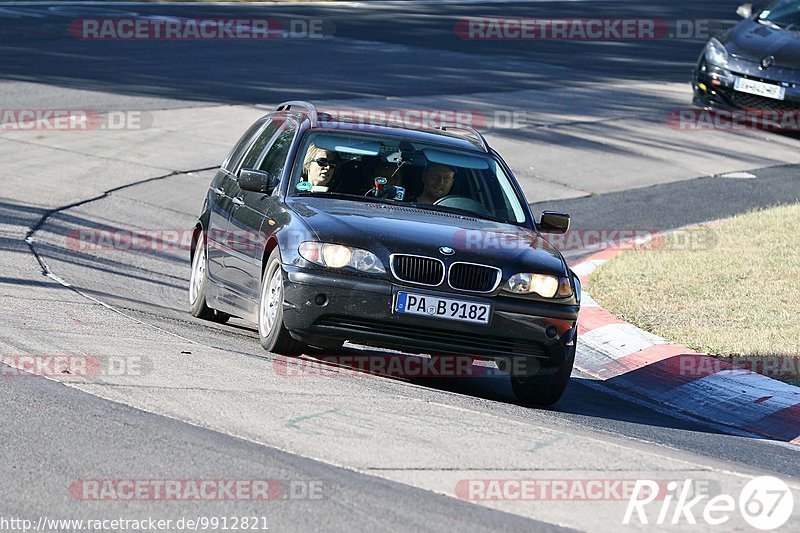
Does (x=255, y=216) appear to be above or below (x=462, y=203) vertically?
below

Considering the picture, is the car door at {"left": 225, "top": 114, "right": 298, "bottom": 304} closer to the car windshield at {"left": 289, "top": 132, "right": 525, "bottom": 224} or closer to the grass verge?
the car windshield at {"left": 289, "top": 132, "right": 525, "bottom": 224}

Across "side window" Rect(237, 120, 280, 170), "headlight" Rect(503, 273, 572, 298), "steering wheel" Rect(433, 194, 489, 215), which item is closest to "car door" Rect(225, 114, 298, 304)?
"side window" Rect(237, 120, 280, 170)

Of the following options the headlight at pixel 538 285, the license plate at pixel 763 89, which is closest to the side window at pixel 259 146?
the headlight at pixel 538 285

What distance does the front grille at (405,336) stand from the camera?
782 centimetres

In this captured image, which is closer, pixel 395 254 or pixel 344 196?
pixel 395 254

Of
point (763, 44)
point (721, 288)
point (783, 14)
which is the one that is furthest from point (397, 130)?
point (783, 14)

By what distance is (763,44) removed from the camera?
20.2m

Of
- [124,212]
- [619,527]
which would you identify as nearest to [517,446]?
[619,527]

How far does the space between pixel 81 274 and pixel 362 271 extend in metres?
3.97

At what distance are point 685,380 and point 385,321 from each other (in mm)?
2555

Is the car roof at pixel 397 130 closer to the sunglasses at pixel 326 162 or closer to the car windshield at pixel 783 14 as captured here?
the sunglasses at pixel 326 162

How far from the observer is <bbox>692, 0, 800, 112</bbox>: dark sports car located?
1961 cm

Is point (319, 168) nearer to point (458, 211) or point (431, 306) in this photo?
point (458, 211)

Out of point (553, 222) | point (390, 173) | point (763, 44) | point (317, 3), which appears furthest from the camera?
point (317, 3)
